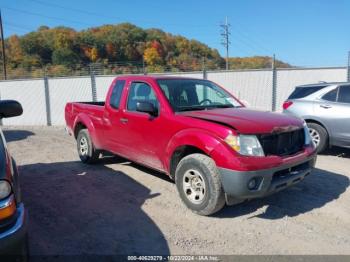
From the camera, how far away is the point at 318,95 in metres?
7.44

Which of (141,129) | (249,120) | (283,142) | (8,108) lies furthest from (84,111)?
(283,142)

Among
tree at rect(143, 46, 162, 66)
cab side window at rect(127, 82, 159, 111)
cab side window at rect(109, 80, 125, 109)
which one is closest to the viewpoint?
cab side window at rect(127, 82, 159, 111)

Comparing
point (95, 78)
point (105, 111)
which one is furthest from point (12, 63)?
point (105, 111)

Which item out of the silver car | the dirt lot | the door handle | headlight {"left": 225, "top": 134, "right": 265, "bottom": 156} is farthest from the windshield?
the silver car

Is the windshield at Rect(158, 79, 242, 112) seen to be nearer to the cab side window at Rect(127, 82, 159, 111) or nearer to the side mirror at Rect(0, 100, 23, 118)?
the cab side window at Rect(127, 82, 159, 111)

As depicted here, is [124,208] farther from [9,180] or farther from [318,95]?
[318,95]

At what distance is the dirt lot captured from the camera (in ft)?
11.5

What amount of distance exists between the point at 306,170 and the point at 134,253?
2497mm

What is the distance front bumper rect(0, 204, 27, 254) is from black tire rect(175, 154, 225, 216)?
6.85 ft

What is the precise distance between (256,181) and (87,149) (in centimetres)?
397

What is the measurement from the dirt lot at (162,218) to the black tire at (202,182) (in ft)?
0.51

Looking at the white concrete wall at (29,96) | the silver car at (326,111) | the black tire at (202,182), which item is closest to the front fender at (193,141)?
the black tire at (202,182)

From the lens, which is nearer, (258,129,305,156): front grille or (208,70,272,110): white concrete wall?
(258,129,305,156): front grille

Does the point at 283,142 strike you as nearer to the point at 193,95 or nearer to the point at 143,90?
the point at 193,95
